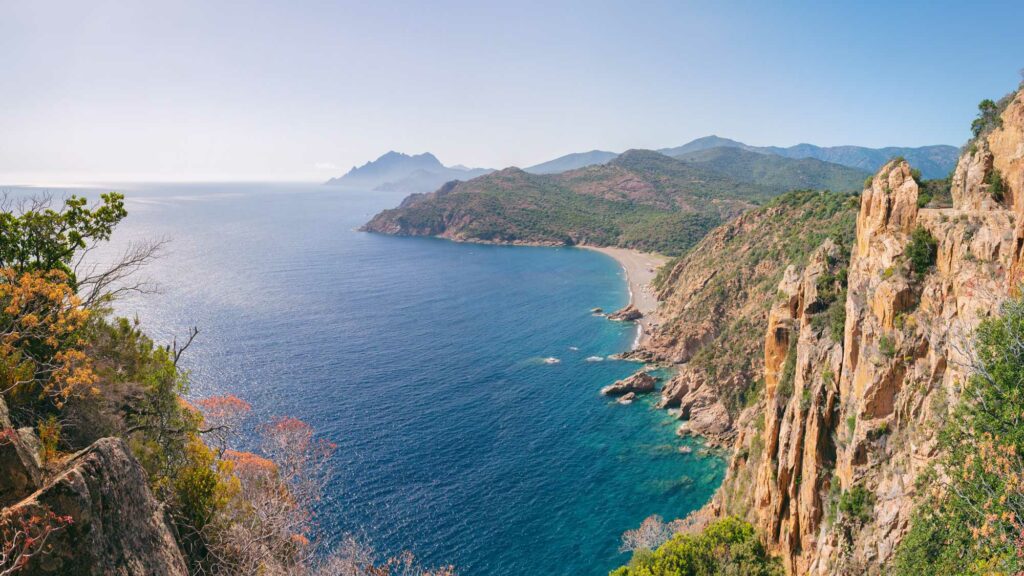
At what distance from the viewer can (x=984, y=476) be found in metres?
18.6

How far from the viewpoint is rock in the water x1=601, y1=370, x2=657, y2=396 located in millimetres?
73938

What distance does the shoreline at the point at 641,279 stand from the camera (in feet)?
345

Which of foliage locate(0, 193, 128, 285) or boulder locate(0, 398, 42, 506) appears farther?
foliage locate(0, 193, 128, 285)

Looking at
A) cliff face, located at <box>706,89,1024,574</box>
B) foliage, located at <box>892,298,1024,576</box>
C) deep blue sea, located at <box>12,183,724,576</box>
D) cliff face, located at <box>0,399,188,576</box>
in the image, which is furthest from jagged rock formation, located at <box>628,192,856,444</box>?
cliff face, located at <box>0,399,188,576</box>

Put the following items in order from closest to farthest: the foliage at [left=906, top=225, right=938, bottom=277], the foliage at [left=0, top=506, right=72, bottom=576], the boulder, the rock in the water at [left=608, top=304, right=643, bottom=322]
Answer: the foliage at [left=0, top=506, right=72, bottom=576] < the boulder < the foliage at [left=906, top=225, right=938, bottom=277] < the rock in the water at [left=608, top=304, right=643, bottom=322]

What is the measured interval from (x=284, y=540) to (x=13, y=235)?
16591mm

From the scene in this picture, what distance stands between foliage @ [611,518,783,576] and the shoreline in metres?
57.2

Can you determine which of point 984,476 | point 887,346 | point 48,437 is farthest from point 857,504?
point 48,437

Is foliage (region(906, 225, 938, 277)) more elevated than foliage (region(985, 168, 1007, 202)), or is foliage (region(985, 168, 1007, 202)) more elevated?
foliage (region(985, 168, 1007, 202))

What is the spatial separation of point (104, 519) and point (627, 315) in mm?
103401

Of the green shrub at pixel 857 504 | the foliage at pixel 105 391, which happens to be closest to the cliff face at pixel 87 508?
the foliage at pixel 105 391

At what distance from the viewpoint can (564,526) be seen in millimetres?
46438

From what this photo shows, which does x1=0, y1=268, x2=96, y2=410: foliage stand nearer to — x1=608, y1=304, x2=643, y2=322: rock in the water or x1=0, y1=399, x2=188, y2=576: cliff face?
x1=0, y1=399, x2=188, y2=576: cliff face

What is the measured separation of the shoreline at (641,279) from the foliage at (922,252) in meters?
66.9
